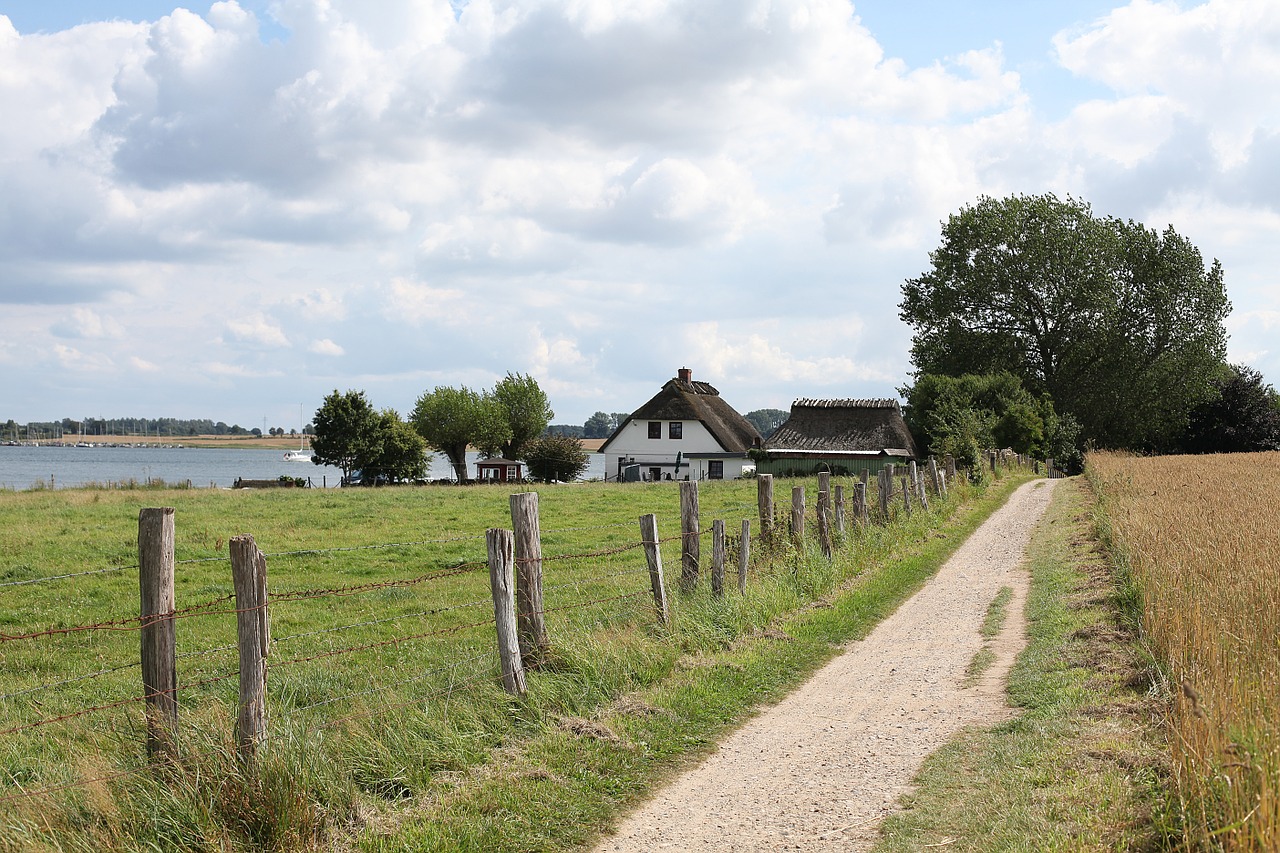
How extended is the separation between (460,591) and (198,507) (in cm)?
1954

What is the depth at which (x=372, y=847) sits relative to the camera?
17.5ft

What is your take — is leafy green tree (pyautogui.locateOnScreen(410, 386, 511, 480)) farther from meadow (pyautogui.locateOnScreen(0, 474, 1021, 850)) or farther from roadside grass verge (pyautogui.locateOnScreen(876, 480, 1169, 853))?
roadside grass verge (pyautogui.locateOnScreen(876, 480, 1169, 853))

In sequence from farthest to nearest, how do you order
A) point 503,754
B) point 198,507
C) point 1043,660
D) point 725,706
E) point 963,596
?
point 198,507, point 963,596, point 1043,660, point 725,706, point 503,754

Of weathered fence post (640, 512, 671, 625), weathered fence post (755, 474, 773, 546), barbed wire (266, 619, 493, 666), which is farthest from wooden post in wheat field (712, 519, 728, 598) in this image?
weathered fence post (755, 474, 773, 546)

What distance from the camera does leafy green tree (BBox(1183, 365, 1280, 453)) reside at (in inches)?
2566

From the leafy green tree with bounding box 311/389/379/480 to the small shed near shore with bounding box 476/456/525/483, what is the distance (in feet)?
34.8

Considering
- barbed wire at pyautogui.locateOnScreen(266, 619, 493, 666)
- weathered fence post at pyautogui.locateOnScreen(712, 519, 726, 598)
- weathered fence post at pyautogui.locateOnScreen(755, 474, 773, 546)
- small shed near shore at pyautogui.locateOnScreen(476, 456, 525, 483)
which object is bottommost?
barbed wire at pyautogui.locateOnScreen(266, 619, 493, 666)

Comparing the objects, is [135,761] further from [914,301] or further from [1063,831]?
[914,301]

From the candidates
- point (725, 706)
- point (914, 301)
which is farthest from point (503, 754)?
point (914, 301)

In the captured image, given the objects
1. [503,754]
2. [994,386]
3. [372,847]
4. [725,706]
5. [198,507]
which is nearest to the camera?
[372,847]

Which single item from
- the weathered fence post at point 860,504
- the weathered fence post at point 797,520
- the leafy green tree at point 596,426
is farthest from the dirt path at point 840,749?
the leafy green tree at point 596,426

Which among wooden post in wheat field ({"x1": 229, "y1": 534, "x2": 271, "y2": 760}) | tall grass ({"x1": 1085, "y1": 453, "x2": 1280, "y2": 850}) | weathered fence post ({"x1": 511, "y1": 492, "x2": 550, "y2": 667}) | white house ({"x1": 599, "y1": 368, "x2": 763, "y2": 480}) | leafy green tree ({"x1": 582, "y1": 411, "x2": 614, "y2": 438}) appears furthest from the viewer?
leafy green tree ({"x1": 582, "y1": 411, "x2": 614, "y2": 438})

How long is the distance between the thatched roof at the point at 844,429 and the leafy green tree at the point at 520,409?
3408 centimetres

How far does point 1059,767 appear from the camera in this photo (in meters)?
6.20
